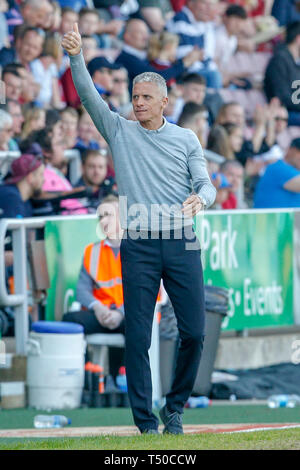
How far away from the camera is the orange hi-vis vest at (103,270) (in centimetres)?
1027

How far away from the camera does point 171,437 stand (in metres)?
6.72

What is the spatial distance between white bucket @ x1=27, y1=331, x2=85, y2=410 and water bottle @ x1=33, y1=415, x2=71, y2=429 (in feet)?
3.11

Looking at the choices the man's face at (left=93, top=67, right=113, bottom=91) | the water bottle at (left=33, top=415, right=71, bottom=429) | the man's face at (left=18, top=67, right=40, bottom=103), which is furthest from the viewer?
the man's face at (left=93, top=67, right=113, bottom=91)

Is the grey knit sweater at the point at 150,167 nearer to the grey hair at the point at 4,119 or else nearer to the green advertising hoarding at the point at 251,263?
A: the green advertising hoarding at the point at 251,263

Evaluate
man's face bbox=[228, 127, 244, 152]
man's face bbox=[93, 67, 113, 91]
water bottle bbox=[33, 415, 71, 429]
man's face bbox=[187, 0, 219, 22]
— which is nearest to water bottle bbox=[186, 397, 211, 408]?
water bottle bbox=[33, 415, 71, 429]

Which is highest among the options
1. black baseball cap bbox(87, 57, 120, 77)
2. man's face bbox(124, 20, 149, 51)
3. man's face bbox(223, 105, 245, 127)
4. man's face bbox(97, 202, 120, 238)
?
man's face bbox(124, 20, 149, 51)

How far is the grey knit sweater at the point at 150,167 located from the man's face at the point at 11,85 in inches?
214

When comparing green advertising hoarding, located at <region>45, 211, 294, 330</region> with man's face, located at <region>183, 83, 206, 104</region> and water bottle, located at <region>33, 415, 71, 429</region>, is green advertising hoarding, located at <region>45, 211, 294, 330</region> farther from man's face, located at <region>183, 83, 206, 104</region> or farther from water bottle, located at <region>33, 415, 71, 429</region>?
man's face, located at <region>183, 83, 206, 104</region>

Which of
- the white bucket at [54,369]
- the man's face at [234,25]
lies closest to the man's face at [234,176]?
the man's face at [234,25]

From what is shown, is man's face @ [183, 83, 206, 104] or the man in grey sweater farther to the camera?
man's face @ [183, 83, 206, 104]

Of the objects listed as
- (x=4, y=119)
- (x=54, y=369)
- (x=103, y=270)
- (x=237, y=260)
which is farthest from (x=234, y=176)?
(x=54, y=369)

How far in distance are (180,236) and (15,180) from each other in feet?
13.8

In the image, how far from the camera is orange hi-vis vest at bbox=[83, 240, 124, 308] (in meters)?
10.3

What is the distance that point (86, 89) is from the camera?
6.90 metres
